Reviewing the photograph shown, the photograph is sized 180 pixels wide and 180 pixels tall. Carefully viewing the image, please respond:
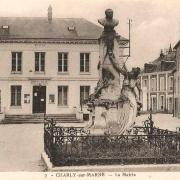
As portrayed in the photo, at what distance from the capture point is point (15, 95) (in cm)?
3142

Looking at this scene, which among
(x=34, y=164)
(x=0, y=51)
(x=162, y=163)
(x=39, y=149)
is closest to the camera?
(x=162, y=163)

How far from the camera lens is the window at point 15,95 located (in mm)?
31266

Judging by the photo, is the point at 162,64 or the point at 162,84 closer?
the point at 162,84

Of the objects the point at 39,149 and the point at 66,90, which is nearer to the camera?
the point at 39,149

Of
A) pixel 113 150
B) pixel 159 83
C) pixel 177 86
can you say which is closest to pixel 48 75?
pixel 177 86

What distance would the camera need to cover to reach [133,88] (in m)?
11.2

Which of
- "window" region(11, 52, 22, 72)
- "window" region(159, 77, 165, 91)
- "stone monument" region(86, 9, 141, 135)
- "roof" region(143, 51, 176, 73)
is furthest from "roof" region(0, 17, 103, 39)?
"window" region(159, 77, 165, 91)

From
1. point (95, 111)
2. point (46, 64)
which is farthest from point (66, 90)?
point (95, 111)

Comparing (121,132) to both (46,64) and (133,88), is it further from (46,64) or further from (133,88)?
(46,64)

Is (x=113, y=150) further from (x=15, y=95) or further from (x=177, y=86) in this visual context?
(x=177, y=86)

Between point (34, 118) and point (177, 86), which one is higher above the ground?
point (177, 86)

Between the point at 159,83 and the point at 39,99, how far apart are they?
1035 inches

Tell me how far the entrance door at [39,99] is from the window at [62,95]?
37.1 inches

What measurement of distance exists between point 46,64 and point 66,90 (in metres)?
2.06
